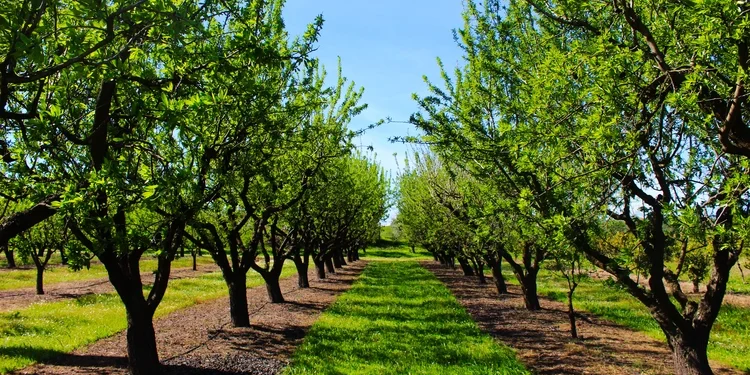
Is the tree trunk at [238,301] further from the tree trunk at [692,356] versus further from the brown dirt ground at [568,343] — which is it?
the tree trunk at [692,356]

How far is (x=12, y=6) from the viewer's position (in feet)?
13.2

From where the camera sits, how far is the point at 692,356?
322 inches

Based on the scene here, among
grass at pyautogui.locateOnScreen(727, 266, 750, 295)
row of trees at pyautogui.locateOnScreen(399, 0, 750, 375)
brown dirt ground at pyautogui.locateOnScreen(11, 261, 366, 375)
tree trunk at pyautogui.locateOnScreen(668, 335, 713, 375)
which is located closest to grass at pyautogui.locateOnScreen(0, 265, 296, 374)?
brown dirt ground at pyautogui.locateOnScreen(11, 261, 366, 375)

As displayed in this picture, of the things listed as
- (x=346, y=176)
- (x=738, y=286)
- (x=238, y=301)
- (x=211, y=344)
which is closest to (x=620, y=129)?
(x=211, y=344)

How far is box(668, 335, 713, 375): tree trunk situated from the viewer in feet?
26.7

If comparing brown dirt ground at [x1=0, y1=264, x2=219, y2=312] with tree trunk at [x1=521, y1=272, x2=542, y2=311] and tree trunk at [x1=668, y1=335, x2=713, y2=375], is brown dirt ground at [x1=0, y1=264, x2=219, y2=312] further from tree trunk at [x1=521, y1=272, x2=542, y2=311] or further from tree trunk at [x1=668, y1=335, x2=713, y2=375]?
tree trunk at [x1=668, y1=335, x2=713, y2=375]

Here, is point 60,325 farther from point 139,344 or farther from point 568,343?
point 568,343

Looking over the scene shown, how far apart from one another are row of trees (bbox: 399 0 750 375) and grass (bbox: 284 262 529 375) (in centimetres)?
311

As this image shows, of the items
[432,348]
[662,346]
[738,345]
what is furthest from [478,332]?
[738,345]

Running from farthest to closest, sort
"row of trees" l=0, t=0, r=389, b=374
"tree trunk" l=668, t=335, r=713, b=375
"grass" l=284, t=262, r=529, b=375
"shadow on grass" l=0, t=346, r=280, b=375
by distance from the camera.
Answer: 1. "grass" l=284, t=262, r=529, b=375
2. "shadow on grass" l=0, t=346, r=280, b=375
3. "tree trunk" l=668, t=335, r=713, b=375
4. "row of trees" l=0, t=0, r=389, b=374

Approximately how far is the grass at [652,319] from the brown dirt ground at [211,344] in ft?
26.4

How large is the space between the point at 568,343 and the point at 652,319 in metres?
6.13

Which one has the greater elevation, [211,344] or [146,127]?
[146,127]

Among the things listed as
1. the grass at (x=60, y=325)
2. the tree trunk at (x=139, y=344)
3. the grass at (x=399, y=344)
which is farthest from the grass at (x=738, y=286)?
the tree trunk at (x=139, y=344)
